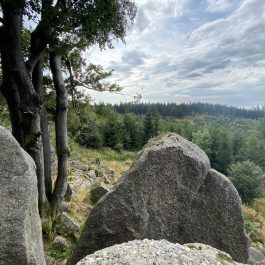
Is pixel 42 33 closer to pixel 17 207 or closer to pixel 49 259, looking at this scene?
pixel 49 259

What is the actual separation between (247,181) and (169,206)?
40.2 metres

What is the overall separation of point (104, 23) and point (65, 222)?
6.03 metres

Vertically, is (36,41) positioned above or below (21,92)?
above

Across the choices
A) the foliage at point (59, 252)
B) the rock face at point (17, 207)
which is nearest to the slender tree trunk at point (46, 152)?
the foliage at point (59, 252)

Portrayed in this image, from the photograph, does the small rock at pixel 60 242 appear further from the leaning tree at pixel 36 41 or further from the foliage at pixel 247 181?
the foliage at pixel 247 181

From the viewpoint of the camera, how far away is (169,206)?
24.2 feet

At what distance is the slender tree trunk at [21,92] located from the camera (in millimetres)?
9258

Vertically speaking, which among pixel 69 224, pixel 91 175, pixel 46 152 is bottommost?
pixel 91 175

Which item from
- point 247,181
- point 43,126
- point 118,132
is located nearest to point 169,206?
point 43,126

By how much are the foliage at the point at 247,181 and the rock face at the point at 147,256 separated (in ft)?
138

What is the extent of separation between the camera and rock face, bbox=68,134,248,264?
7.03m

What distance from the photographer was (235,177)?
46.8 metres

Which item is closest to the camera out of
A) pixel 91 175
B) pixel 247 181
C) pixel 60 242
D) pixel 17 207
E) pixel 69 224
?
pixel 17 207

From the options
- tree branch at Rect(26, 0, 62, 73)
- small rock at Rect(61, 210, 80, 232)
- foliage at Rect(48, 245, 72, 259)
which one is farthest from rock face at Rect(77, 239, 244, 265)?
small rock at Rect(61, 210, 80, 232)
